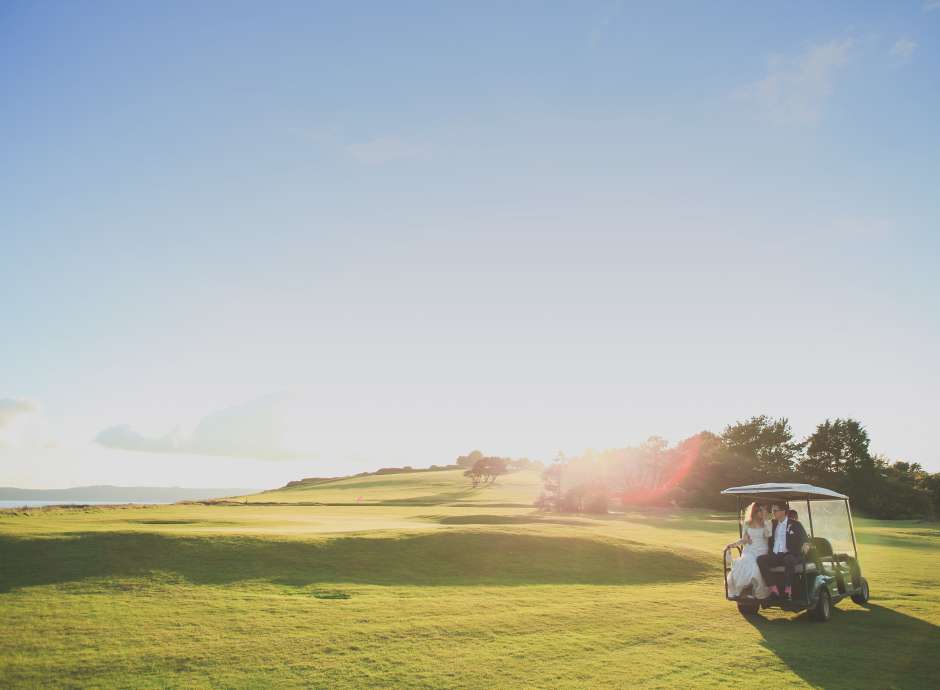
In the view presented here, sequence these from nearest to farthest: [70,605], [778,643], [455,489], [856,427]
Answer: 1. [778,643]
2. [70,605]
3. [856,427]
4. [455,489]

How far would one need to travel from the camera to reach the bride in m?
18.3

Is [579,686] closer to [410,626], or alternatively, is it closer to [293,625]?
[410,626]

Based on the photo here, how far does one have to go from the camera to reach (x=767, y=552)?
1867 centimetres

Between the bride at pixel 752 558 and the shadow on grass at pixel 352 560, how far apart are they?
6.38 m

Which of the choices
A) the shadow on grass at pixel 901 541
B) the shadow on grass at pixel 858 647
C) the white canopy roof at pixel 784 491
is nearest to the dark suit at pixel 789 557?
the shadow on grass at pixel 858 647

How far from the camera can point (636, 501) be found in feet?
324

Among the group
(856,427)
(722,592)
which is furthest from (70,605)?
(856,427)

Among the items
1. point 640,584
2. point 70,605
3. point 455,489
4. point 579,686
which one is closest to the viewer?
point 579,686

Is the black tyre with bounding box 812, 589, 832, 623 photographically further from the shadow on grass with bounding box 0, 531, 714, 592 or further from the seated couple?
the shadow on grass with bounding box 0, 531, 714, 592

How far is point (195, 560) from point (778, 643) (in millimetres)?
18995

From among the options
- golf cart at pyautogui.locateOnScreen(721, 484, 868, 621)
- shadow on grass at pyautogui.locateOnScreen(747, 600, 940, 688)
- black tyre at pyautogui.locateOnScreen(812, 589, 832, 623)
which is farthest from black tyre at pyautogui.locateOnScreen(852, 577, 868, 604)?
black tyre at pyautogui.locateOnScreen(812, 589, 832, 623)

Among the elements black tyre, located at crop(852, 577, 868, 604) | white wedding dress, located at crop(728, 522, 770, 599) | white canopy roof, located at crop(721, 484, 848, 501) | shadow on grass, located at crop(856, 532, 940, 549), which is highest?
white canopy roof, located at crop(721, 484, 848, 501)

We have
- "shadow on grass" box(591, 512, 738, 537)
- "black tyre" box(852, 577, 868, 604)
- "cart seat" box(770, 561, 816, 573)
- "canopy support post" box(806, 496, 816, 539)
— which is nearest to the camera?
"cart seat" box(770, 561, 816, 573)

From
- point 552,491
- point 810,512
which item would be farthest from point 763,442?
point 810,512
